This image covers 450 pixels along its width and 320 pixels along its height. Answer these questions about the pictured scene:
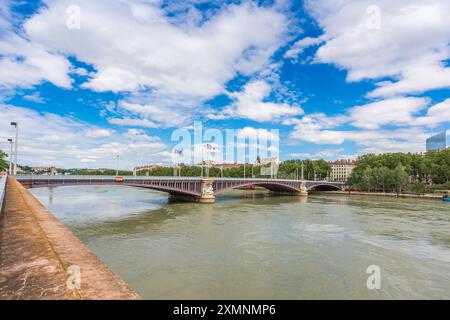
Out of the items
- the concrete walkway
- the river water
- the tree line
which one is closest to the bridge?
the river water

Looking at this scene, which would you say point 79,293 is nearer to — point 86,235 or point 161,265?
point 161,265

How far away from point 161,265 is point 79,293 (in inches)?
430

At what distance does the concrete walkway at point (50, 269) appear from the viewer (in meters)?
3.73

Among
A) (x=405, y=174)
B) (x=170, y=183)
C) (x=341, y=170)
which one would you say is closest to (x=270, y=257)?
(x=170, y=183)

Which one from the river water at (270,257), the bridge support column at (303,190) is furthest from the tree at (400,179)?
the river water at (270,257)

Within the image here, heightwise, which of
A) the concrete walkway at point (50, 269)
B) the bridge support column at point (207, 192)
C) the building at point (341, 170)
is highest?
the building at point (341, 170)

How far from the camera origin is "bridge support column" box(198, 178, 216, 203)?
4873 cm

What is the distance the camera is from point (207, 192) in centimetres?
4969

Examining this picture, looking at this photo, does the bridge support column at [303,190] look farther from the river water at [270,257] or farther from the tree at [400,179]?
the river water at [270,257]

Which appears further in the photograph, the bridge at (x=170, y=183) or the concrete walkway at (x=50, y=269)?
the bridge at (x=170, y=183)

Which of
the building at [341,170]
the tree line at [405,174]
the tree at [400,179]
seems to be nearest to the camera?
the tree at [400,179]

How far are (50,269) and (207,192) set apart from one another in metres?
45.3

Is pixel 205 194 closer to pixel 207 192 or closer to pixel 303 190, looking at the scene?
pixel 207 192

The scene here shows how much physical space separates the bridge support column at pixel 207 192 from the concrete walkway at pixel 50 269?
41.7 m
